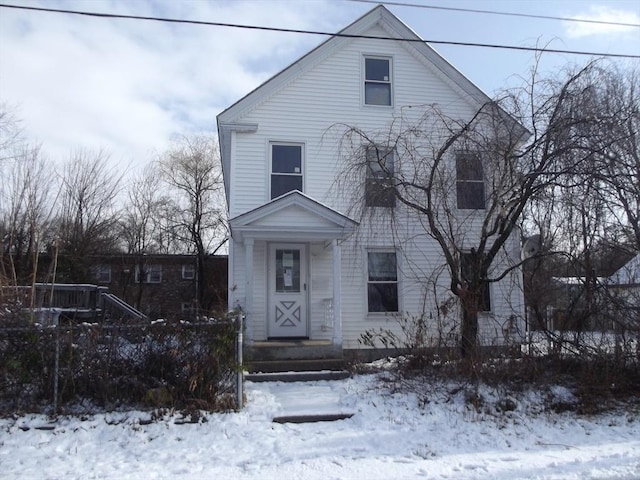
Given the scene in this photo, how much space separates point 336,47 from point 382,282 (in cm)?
612

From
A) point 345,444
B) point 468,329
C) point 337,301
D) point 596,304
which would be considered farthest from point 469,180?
point 345,444

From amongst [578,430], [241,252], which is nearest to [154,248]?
[241,252]

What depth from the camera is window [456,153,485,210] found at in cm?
993

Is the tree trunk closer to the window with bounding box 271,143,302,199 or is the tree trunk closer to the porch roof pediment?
the porch roof pediment

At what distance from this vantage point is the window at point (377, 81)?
1370 centimetres

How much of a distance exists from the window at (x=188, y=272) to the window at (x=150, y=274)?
1.35 m

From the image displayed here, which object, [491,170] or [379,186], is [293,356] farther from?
[491,170]

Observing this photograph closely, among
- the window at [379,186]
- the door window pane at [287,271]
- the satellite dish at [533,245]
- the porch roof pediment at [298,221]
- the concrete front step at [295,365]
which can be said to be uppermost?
the window at [379,186]

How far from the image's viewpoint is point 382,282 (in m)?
12.9

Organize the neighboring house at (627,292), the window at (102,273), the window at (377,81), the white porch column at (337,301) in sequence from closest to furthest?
the neighboring house at (627,292)
the white porch column at (337,301)
the window at (377,81)
the window at (102,273)

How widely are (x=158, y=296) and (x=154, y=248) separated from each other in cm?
342

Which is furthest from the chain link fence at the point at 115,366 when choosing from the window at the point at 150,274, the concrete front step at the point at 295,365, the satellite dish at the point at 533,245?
the window at the point at 150,274

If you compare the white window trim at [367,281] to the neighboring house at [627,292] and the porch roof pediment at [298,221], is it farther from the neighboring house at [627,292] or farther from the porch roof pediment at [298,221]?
the neighboring house at [627,292]

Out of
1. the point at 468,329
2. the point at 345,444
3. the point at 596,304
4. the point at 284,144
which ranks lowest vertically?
the point at 345,444
